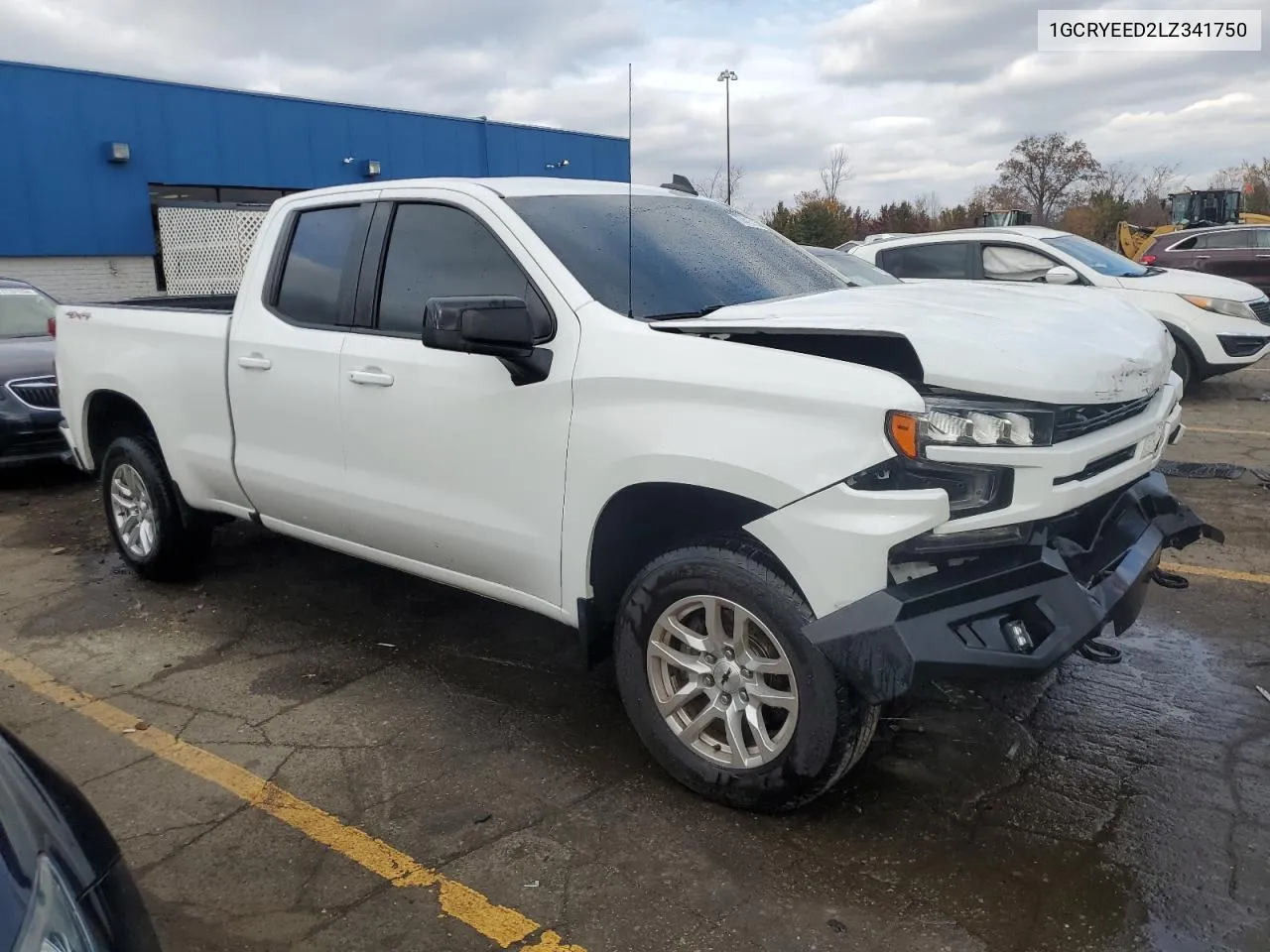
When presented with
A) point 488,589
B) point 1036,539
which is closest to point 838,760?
point 1036,539

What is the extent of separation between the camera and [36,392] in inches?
321

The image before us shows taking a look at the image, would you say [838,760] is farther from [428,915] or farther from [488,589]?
[488,589]

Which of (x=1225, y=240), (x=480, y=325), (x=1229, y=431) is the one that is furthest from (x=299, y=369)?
(x=1225, y=240)

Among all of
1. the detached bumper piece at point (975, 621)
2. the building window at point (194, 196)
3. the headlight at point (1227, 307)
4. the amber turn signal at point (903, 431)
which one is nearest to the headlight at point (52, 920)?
the detached bumper piece at point (975, 621)

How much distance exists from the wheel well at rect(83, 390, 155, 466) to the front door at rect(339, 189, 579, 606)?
199 cm

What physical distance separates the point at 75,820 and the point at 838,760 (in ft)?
6.26

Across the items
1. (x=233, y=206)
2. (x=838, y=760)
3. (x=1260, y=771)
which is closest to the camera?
(x=838, y=760)

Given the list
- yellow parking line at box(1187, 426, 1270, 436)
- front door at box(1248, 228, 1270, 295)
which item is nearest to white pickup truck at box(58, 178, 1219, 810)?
yellow parking line at box(1187, 426, 1270, 436)

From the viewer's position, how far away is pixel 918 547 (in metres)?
2.71

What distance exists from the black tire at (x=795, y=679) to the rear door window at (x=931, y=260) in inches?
313

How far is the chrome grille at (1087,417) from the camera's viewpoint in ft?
9.31

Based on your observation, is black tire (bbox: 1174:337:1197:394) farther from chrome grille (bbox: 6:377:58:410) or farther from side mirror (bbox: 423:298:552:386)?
chrome grille (bbox: 6:377:58:410)

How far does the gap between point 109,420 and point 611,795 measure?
3924mm

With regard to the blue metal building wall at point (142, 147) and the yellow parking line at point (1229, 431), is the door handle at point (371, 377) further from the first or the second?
the blue metal building wall at point (142, 147)
